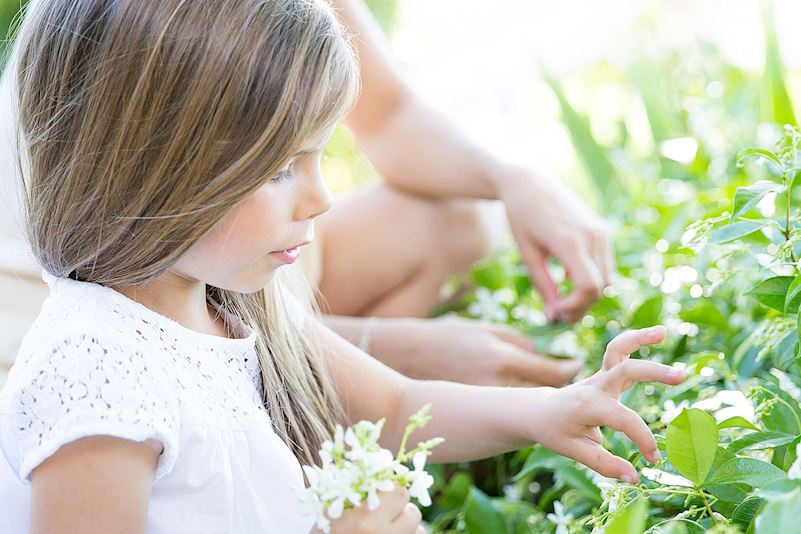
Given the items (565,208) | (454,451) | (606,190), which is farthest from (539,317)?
(606,190)

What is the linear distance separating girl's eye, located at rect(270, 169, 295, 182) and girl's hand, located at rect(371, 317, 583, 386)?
0.54 m

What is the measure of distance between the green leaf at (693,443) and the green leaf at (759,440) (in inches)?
2.5

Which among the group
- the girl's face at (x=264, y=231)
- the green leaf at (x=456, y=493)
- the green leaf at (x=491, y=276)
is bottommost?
the green leaf at (x=456, y=493)

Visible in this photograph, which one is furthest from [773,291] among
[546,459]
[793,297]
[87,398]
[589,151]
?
[589,151]

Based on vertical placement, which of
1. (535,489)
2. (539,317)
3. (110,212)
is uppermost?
(110,212)

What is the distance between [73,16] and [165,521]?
45cm

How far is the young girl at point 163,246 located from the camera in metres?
0.85

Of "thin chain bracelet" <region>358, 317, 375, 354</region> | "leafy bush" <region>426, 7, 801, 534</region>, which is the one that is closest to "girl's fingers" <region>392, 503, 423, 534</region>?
"leafy bush" <region>426, 7, 801, 534</region>

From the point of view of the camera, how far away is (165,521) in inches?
35.6

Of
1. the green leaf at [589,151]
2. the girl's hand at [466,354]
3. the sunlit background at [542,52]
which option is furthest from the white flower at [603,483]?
the sunlit background at [542,52]

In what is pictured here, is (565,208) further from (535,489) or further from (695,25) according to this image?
(695,25)

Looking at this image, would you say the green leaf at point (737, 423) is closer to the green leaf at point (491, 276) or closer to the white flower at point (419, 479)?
the white flower at point (419, 479)

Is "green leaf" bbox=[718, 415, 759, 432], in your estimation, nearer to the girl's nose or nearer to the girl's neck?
the girl's nose

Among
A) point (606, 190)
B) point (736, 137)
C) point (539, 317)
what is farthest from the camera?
point (606, 190)
